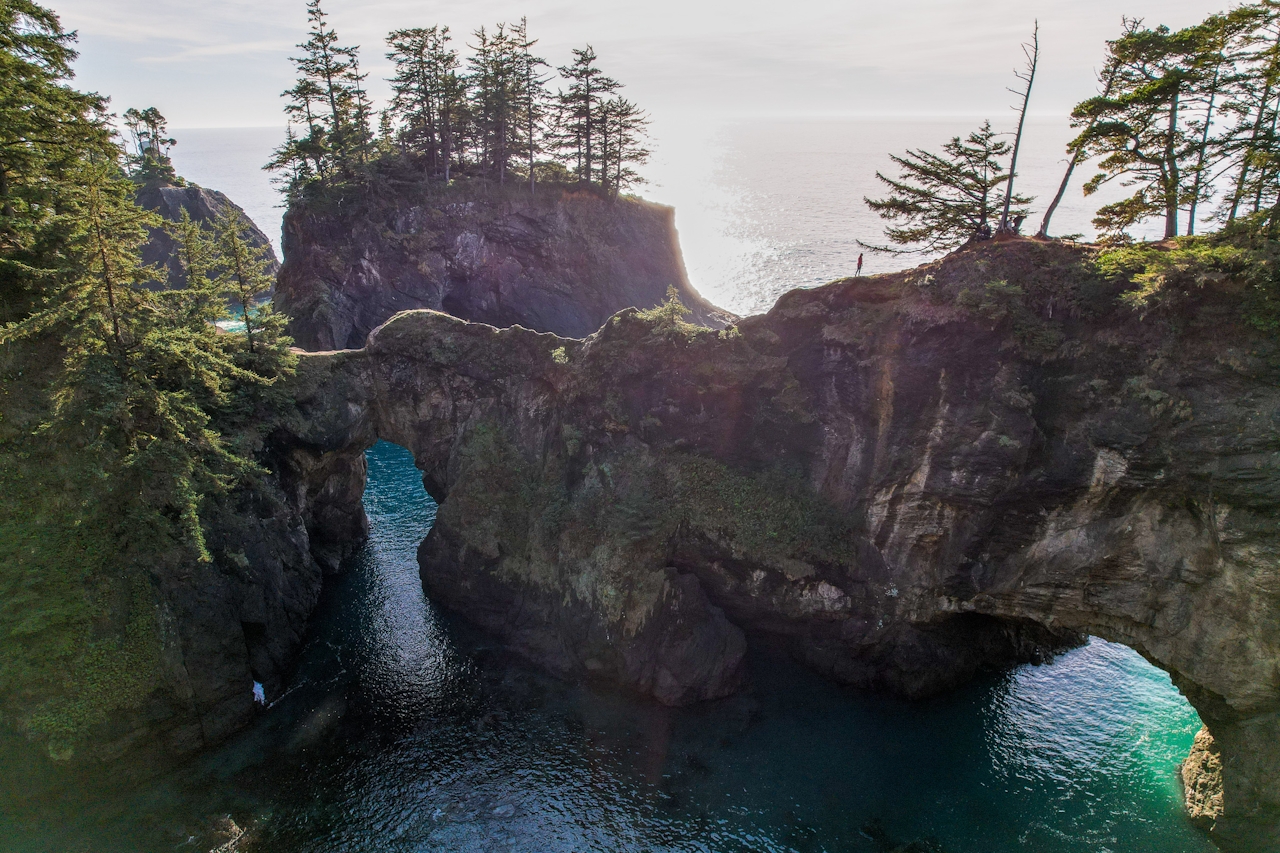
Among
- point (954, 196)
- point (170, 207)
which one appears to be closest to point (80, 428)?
point (954, 196)

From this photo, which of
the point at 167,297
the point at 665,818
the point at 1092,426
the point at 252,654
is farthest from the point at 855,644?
the point at 167,297

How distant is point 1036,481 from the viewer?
22062 mm

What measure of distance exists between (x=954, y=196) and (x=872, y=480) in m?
11.2

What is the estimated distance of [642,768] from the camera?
77.7ft

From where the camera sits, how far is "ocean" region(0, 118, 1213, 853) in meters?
21.1

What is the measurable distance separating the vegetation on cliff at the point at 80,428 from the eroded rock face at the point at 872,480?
28.4ft

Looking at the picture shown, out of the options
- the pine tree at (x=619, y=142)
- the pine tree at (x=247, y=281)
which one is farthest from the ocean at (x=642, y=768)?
the pine tree at (x=619, y=142)

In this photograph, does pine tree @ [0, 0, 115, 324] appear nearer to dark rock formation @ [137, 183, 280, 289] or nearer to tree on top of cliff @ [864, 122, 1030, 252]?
tree on top of cliff @ [864, 122, 1030, 252]

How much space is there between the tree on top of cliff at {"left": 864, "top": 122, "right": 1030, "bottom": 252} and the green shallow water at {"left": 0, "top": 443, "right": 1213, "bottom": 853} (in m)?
18.5

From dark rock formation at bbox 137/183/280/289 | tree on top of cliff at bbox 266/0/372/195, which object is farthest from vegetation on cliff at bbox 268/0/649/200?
dark rock formation at bbox 137/183/280/289

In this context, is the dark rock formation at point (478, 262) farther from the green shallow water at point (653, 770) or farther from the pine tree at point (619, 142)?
the green shallow water at point (653, 770)

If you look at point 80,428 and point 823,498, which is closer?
point 80,428

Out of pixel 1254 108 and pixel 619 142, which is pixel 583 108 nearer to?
pixel 619 142

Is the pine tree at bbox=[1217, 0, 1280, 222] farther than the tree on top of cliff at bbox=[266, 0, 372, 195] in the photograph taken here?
No
